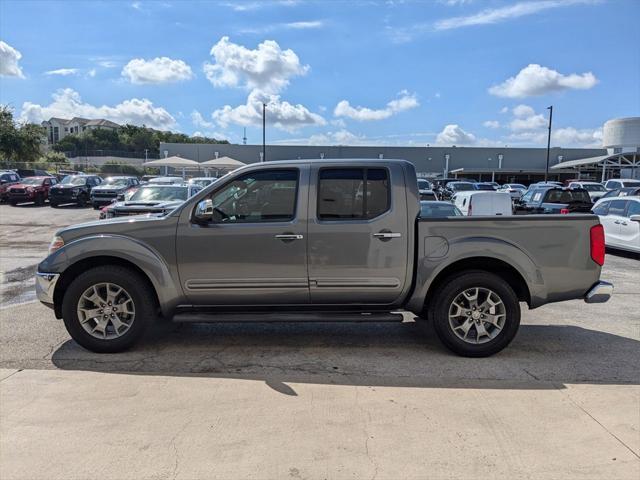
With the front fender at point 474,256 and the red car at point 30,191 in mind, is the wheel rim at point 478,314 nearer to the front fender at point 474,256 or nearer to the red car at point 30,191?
the front fender at point 474,256

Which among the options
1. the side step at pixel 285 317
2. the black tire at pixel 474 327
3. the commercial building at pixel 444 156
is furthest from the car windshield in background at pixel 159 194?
the commercial building at pixel 444 156

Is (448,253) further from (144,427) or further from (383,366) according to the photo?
(144,427)

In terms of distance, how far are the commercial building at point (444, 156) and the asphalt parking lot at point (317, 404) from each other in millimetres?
47687

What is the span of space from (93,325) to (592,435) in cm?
449

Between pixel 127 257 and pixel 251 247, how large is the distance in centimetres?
123

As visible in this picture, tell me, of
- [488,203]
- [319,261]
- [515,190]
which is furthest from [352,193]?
[515,190]

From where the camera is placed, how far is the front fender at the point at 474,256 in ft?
15.5

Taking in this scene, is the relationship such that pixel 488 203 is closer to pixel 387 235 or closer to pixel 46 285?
pixel 387 235

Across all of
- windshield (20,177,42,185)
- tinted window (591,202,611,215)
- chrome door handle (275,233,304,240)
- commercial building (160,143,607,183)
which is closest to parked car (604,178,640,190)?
tinted window (591,202,611,215)

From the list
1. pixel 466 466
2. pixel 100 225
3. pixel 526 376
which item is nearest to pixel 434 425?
pixel 466 466

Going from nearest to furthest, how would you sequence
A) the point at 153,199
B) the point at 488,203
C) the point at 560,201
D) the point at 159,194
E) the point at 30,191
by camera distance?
the point at 153,199 → the point at 159,194 → the point at 488,203 → the point at 560,201 → the point at 30,191

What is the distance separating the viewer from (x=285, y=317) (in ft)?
15.9

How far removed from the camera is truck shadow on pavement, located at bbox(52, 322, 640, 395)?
14.4 feet

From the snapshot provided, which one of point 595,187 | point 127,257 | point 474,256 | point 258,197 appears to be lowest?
point 127,257
